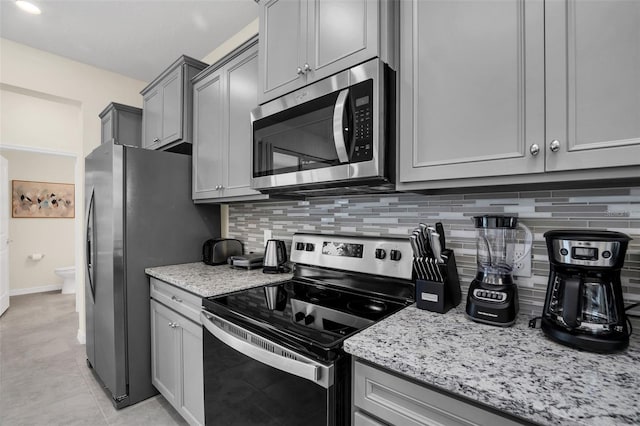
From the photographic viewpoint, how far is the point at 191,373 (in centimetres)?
164

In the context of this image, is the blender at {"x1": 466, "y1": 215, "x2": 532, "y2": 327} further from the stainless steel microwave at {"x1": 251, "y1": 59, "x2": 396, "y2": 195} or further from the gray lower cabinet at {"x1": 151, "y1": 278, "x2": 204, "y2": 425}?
the gray lower cabinet at {"x1": 151, "y1": 278, "x2": 204, "y2": 425}

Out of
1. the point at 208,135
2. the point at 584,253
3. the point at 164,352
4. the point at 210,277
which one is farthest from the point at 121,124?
the point at 584,253

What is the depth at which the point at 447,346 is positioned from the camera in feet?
2.84

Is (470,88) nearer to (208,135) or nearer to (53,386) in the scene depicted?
(208,135)

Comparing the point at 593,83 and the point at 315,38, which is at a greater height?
the point at 315,38

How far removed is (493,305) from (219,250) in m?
1.82

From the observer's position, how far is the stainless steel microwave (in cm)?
115

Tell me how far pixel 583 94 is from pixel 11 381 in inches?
147

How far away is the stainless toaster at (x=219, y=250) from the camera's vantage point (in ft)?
7.33

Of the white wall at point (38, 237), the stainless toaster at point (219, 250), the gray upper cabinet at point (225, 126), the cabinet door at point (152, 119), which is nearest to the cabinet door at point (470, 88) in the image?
the gray upper cabinet at point (225, 126)

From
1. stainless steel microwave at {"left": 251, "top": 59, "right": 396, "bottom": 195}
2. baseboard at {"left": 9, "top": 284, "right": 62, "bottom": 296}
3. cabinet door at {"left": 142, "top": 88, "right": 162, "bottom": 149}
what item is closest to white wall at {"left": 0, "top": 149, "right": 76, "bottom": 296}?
baseboard at {"left": 9, "top": 284, "right": 62, "bottom": 296}

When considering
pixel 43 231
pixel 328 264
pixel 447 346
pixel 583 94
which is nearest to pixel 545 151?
pixel 583 94

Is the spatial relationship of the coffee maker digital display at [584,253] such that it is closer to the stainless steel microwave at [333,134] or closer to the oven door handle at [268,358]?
the stainless steel microwave at [333,134]

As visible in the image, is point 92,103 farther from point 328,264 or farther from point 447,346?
point 447,346
